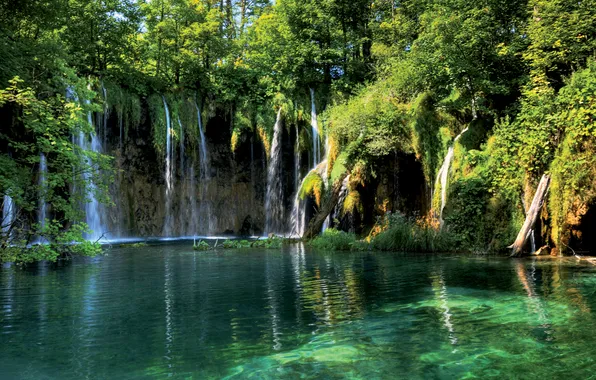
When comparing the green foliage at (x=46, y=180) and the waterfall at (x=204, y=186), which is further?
the waterfall at (x=204, y=186)

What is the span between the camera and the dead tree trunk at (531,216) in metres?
12.7

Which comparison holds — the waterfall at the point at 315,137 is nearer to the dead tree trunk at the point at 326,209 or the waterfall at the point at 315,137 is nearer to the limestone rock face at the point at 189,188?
the limestone rock face at the point at 189,188

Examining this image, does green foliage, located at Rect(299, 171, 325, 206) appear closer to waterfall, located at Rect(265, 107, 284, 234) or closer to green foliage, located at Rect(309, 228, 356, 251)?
green foliage, located at Rect(309, 228, 356, 251)


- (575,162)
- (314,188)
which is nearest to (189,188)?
(314,188)

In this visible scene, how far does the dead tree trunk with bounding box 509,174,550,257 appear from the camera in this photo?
12.7 metres

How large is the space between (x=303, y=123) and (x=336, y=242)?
11748 mm

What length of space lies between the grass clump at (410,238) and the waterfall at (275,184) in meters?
11.1

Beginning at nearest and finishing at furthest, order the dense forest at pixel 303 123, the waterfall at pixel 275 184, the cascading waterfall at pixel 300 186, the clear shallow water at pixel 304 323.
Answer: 1. the clear shallow water at pixel 304 323
2. the dense forest at pixel 303 123
3. the cascading waterfall at pixel 300 186
4. the waterfall at pixel 275 184

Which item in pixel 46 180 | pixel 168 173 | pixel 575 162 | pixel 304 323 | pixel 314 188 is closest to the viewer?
pixel 304 323

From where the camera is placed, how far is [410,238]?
49.4 ft

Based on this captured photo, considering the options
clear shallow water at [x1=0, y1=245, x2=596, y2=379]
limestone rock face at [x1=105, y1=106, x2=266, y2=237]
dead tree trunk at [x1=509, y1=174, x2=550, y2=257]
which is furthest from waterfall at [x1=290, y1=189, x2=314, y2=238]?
clear shallow water at [x1=0, y1=245, x2=596, y2=379]

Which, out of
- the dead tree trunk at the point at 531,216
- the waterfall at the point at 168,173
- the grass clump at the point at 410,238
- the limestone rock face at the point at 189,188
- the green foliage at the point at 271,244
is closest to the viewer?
the dead tree trunk at the point at 531,216

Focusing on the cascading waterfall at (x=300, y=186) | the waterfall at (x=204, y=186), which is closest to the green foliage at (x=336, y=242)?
the cascading waterfall at (x=300, y=186)

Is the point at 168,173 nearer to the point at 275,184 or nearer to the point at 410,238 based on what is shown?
the point at 275,184
